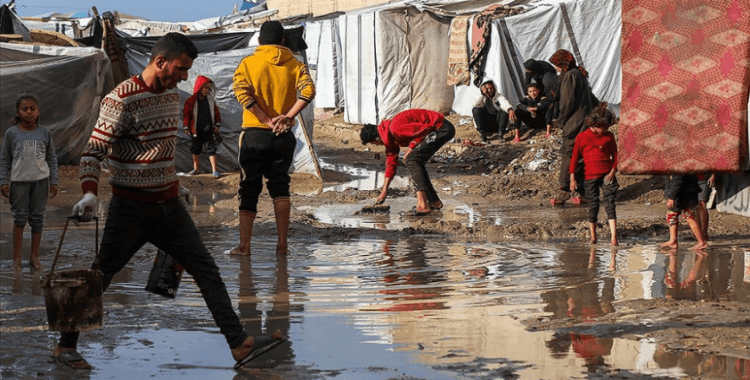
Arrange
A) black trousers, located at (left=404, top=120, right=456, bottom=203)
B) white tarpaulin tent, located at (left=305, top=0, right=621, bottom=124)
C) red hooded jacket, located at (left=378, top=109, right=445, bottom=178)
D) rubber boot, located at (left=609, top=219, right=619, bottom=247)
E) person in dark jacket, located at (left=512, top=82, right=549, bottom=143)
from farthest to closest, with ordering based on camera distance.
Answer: white tarpaulin tent, located at (left=305, top=0, right=621, bottom=124)
person in dark jacket, located at (left=512, top=82, right=549, bottom=143)
black trousers, located at (left=404, top=120, right=456, bottom=203)
red hooded jacket, located at (left=378, top=109, right=445, bottom=178)
rubber boot, located at (left=609, top=219, right=619, bottom=247)

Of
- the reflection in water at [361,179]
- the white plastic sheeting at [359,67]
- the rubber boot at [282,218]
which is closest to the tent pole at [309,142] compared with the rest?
the reflection in water at [361,179]

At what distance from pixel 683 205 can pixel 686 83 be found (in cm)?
119

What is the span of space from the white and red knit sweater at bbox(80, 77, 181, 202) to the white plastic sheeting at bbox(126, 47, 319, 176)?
10127 millimetres

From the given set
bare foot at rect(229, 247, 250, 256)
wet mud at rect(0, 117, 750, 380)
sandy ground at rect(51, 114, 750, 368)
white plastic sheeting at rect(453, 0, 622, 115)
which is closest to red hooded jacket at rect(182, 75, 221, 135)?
sandy ground at rect(51, 114, 750, 368)

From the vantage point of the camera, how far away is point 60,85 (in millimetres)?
14461

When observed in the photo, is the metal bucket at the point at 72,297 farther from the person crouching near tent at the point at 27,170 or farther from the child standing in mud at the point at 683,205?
the child standing in mud at the point at 683,205

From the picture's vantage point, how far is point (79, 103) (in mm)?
14766

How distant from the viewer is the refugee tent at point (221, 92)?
49.3ft

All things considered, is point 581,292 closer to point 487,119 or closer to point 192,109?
point 192,109

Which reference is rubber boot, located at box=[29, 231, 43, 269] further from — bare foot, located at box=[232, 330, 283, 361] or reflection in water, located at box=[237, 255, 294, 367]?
bare foot, located at box=[232, 330, 283, 361]

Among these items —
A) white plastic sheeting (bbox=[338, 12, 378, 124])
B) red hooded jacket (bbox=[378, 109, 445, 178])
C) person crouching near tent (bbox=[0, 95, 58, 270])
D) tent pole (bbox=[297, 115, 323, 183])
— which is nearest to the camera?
person crouching near tent (bbox=[0, 95, 58, 270])

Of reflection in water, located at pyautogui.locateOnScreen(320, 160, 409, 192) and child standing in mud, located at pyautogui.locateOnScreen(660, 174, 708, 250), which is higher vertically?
child standing in mud, located at pyautogui.locateOnScreen(660, 174, 708, 250)

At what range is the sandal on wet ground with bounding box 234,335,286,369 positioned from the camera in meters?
4.51

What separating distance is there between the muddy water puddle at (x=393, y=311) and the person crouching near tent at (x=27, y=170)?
35 cm
